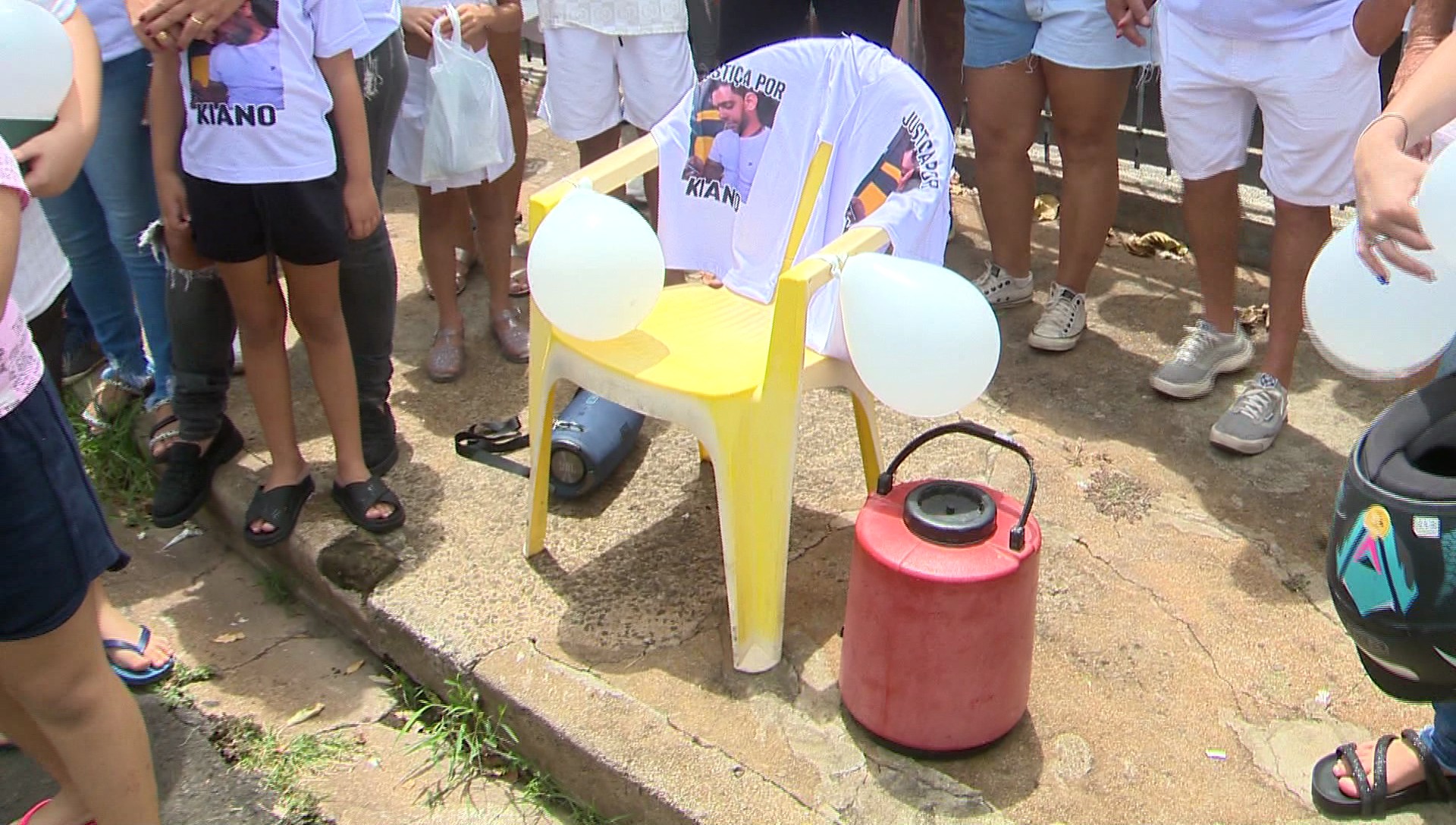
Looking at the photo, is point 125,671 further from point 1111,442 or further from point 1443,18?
point 1443,18

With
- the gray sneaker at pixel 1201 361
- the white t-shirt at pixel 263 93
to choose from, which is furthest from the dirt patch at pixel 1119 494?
the white t-shirt at pixel 263 93

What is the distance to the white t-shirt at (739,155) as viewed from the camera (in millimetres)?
3027

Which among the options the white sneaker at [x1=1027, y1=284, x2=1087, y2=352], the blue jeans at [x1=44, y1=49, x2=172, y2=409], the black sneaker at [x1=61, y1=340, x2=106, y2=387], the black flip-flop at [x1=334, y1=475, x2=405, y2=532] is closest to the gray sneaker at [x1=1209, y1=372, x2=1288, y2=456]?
the white sneaker at [x1=1027, y1=284, x2=1087, y2=352]

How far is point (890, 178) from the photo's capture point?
2768 millimetres

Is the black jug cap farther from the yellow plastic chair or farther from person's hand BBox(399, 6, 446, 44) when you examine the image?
person's hand BBox(399, 6, 446, 44)

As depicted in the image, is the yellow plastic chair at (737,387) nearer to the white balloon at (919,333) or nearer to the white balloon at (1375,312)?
the white balloon at (919,333)

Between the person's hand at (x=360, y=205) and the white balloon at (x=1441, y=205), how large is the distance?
6.99 feet

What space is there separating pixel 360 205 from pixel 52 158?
897 mm

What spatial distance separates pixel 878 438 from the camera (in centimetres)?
301

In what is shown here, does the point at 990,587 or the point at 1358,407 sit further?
the point at 1358,407

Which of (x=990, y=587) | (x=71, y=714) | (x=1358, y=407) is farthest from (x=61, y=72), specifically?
(x=1358, y=407)

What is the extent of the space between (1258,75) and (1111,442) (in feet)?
3.37

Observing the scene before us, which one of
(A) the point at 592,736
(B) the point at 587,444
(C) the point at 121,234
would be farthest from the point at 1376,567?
(C) the point at 121,234

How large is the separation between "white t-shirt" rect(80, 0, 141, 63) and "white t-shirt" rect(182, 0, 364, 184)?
497 mm
